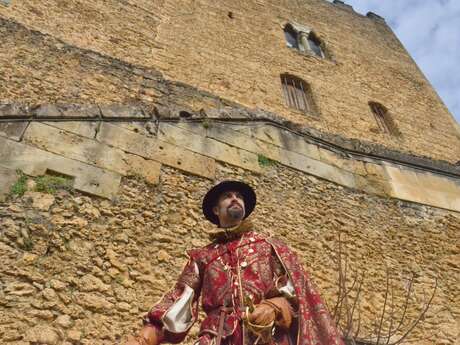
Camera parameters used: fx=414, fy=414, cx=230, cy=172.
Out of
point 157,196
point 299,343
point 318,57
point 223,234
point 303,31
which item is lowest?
point 299,343

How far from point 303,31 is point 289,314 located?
1397cm

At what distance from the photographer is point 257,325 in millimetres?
2066

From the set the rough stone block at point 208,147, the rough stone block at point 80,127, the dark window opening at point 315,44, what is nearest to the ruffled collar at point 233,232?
the rough stone block at point 80,127

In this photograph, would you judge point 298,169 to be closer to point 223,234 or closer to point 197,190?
point 197,190

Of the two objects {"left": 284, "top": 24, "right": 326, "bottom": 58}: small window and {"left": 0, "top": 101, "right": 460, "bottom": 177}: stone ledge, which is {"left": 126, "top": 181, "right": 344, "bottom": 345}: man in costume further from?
{"left": 284, "top": 24, "right": 326, "bottom": 58}: small window

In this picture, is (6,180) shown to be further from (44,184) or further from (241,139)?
(241,139)

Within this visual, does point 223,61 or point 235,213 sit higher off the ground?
point 223,61

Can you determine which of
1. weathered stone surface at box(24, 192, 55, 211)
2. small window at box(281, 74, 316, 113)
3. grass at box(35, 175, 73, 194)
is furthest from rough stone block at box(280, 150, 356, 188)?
small window at box(281, 74, 316, 113)

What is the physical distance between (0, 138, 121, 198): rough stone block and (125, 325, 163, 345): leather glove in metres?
1.82

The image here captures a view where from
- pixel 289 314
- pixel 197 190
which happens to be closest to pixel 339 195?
pixel 197 190

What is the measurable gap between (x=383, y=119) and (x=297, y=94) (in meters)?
2.84

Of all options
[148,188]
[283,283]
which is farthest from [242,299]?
[148,188]

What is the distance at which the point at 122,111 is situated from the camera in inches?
179

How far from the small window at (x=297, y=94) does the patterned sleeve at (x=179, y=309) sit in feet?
30.7
